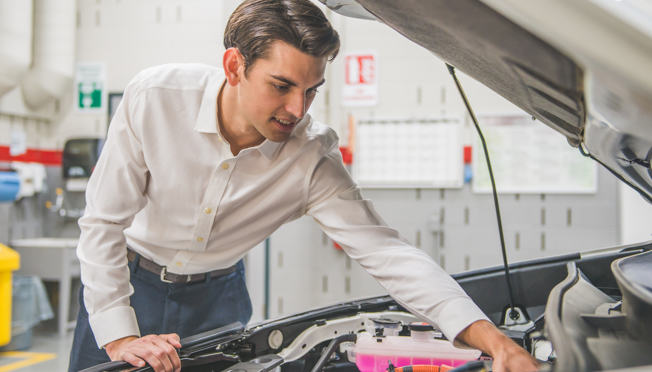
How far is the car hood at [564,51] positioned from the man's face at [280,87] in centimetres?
34

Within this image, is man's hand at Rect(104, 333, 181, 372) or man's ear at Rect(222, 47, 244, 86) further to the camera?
man's ear at Rect(222, 47, 244, 86)

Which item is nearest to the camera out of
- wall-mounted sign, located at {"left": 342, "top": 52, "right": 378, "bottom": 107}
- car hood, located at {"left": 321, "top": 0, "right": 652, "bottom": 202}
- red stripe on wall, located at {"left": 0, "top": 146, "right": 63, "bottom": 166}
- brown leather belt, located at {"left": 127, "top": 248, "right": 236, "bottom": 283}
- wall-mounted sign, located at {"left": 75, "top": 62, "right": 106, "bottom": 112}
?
car hood, located at {"left": 321, "top": 0, "right": 652, "bottom": 202}

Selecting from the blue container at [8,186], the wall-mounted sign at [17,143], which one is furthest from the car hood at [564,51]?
the wall-mounted sign at [17,143]

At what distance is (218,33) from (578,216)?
323 cm

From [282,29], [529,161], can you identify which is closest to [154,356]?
[282,29]

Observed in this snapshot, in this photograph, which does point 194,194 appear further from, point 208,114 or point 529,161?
point 529,161

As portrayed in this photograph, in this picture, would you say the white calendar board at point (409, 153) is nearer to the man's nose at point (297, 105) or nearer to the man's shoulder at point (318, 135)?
the man's shoulder at point (318, 135)

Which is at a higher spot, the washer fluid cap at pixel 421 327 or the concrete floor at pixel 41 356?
the washer fluid cap at pixel 421 327

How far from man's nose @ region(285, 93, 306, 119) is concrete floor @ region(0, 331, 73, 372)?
3053mm

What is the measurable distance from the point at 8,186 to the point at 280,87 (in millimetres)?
3442

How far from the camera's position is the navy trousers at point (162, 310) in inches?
51.9

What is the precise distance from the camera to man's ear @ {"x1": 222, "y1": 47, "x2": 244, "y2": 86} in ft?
3.77

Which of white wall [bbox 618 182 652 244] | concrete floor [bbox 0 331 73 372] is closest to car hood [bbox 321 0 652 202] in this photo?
white wall [bbox 618 182 652 244]

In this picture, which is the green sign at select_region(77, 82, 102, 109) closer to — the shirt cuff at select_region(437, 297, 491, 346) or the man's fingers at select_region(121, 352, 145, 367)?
the man's fingers at select_region(121, 352, 145, 367)
